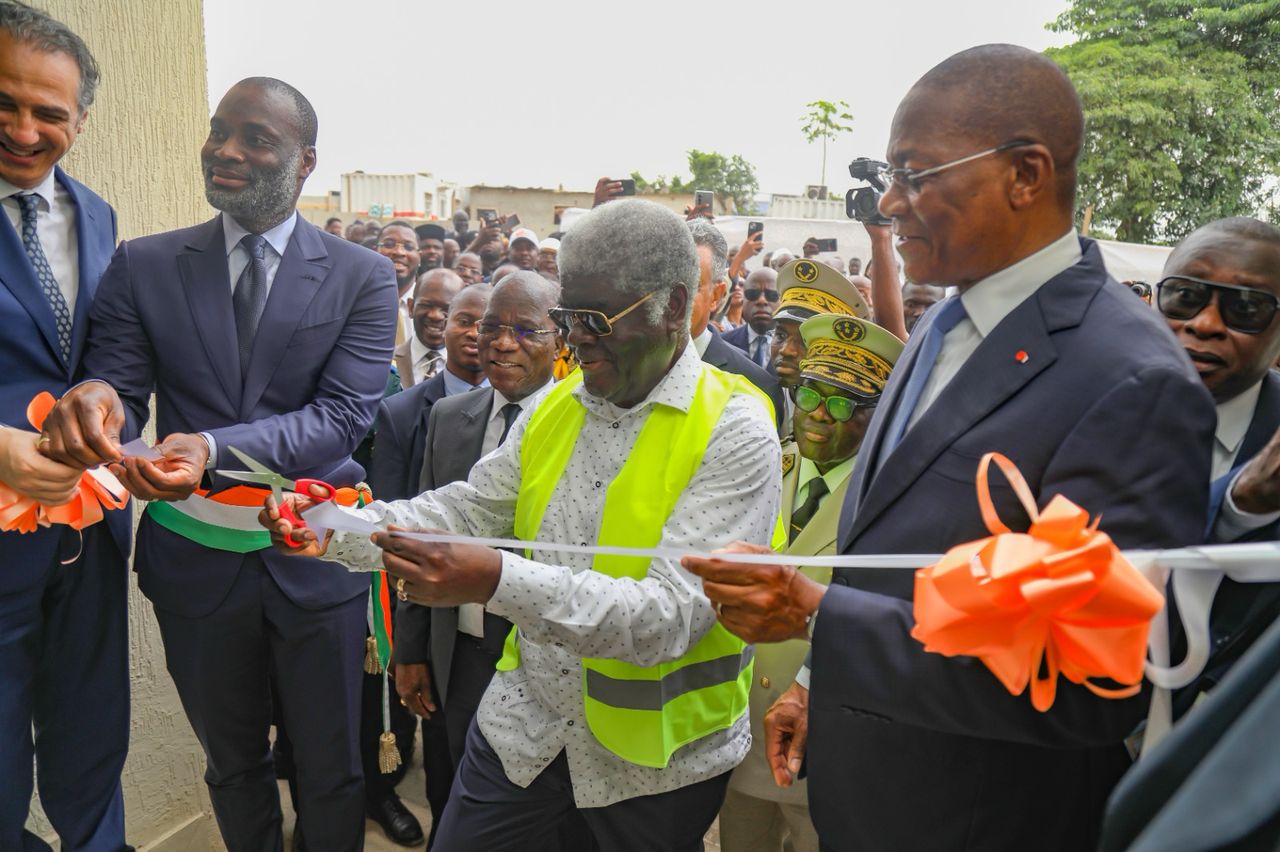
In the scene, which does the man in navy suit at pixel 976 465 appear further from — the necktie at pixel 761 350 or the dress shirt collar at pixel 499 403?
the necktie at pixel 761 350

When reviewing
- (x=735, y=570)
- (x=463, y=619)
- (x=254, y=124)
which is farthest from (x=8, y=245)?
(x=735, y=570)

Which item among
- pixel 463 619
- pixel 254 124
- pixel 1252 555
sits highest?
pixel 254 124

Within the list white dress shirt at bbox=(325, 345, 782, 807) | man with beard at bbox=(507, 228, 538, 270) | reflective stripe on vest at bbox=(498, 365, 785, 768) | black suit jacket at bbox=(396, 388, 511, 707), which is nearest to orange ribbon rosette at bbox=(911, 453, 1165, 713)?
white dress shirt at bbox=(325, 345, 782, 807)

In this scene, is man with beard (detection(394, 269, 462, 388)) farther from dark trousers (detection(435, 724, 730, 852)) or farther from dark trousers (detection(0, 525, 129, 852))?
dark trousers (detection(435, 724, 730, 852))

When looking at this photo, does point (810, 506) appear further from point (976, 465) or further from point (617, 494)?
point (976, 465)

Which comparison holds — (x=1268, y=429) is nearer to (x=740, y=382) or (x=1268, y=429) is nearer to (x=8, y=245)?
(x=740, y=382)

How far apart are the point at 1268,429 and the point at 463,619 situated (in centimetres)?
256

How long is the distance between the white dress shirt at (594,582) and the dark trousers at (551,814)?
5cm

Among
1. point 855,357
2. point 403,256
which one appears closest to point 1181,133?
point 403,256

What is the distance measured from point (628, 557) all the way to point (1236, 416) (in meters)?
1.71

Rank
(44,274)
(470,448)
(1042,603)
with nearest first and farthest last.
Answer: (1042,603) → (44,274) → (470,448)

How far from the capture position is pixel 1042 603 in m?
1.36

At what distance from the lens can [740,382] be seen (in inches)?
105

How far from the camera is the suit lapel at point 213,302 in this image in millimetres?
3047
